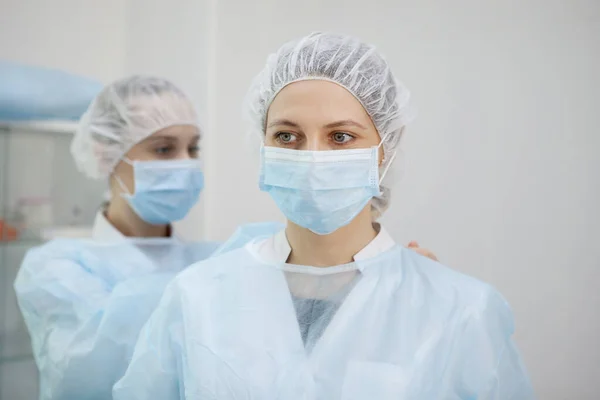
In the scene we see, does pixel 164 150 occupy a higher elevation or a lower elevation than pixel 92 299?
higher

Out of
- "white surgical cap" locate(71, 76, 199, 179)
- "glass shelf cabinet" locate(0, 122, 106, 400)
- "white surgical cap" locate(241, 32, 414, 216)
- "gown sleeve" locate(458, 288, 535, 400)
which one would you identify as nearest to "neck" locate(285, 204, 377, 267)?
"white surgical cap" locate(241, 32, 414, 216)

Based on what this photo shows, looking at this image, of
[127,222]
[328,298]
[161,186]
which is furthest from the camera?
[127,222]

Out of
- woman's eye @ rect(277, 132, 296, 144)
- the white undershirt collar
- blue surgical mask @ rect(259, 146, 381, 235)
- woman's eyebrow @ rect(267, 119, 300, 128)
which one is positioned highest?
woman's eyebrow @ rect(267, 119, 300, 128)

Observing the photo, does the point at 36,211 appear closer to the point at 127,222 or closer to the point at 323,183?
the point at 127,222

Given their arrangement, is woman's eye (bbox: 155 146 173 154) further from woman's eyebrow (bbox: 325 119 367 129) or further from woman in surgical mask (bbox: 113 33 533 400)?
woman's eyebrow (bbox: 325 119 367 129)

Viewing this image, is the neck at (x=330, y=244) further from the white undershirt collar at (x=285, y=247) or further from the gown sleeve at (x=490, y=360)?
the gown sleeve at (x=490, y=360)

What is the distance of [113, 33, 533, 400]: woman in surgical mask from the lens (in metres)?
1.08

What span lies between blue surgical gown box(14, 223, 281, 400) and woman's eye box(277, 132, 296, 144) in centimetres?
39

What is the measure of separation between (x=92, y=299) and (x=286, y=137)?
83cm

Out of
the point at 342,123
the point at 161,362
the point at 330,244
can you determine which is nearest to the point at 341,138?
the point at 342,123

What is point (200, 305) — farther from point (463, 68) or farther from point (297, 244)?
point (463, 68)

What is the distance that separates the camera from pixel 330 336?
112 cm

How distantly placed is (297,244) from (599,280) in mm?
675

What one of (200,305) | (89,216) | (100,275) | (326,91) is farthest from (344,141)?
(89,216)
